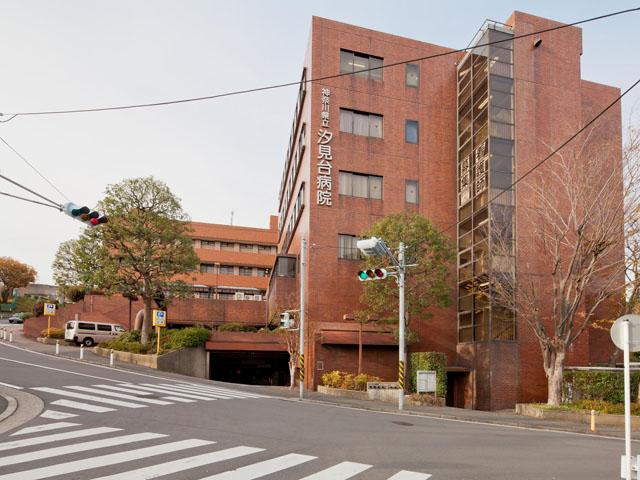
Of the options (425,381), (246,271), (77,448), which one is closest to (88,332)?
(246,271)

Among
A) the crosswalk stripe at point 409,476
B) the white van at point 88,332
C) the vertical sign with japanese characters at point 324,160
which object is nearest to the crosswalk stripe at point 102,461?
the crosswalk stripe at point 409,476

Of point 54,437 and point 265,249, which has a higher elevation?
point 265,249

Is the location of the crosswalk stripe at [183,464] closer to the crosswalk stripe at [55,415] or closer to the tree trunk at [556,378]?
the crosswalk stripe at [55,415]

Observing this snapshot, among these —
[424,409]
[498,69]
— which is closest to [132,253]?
[424,409]

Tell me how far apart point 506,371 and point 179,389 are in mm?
17309

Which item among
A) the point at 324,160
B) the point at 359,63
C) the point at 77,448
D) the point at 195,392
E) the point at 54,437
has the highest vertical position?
the point at 359,63

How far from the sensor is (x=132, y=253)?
3719 centimetres

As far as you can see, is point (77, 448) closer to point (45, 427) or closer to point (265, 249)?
point (45, 427)

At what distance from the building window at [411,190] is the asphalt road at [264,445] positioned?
20.0m

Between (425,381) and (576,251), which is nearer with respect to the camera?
(576,251)

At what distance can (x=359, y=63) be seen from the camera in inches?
1452

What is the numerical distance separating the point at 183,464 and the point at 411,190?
29.4 meters

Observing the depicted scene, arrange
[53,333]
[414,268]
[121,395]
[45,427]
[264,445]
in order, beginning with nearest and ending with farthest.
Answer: [264,445] < [45,427] < [121,395] < [414,268] < [53,333]

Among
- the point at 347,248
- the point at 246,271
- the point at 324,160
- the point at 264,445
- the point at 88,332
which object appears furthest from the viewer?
the point at 246,271
